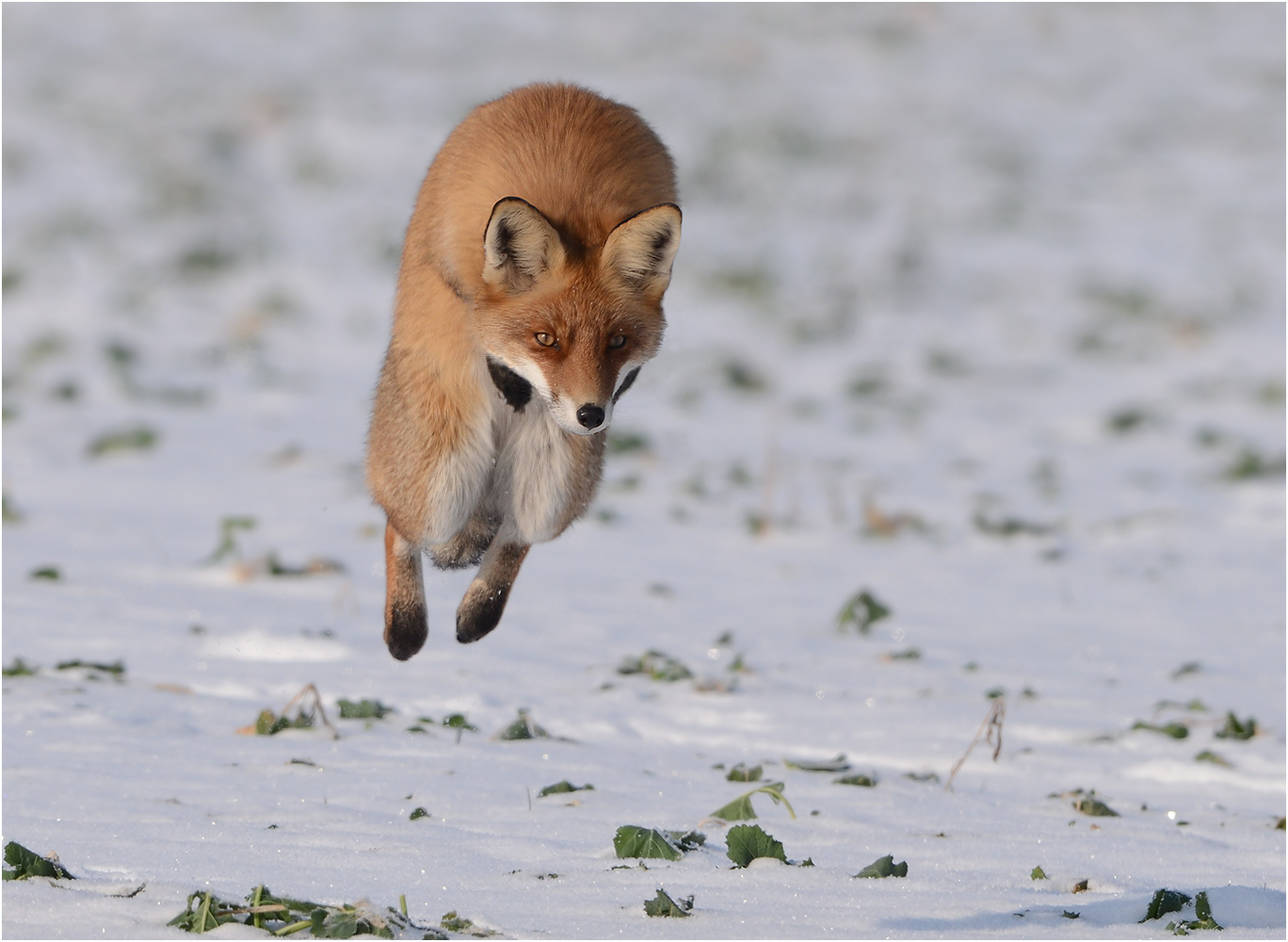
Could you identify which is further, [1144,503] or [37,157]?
[37,157]

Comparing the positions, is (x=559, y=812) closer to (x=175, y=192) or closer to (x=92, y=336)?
(x=92, y=336)

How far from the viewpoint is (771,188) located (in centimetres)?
2203

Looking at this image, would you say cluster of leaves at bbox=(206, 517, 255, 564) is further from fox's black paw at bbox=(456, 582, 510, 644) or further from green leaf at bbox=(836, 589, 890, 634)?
fox's black paw at bbox=(456, 582, 510, 644)

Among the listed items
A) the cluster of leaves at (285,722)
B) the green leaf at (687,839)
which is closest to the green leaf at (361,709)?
the cluster of leaves at (285,722)

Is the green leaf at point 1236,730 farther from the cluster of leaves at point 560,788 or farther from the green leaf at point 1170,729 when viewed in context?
the cluster of leaves at point 560,788

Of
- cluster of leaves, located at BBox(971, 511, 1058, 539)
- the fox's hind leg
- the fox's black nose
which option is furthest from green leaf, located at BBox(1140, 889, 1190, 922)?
cluster of leaves, located at BBox(971, 511, 1058, 539)

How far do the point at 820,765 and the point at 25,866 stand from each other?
3018 mm

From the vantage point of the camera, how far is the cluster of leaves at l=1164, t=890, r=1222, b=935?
3988mm

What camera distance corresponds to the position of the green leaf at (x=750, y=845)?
4379 mm

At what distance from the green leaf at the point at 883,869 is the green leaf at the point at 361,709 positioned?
7.60ft

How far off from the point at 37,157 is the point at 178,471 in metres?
11.6

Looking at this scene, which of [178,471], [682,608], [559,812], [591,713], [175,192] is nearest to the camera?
[559,812]

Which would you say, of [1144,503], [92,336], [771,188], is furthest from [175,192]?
[1144,503]

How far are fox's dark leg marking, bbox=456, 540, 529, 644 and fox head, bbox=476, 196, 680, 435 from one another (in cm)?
98
